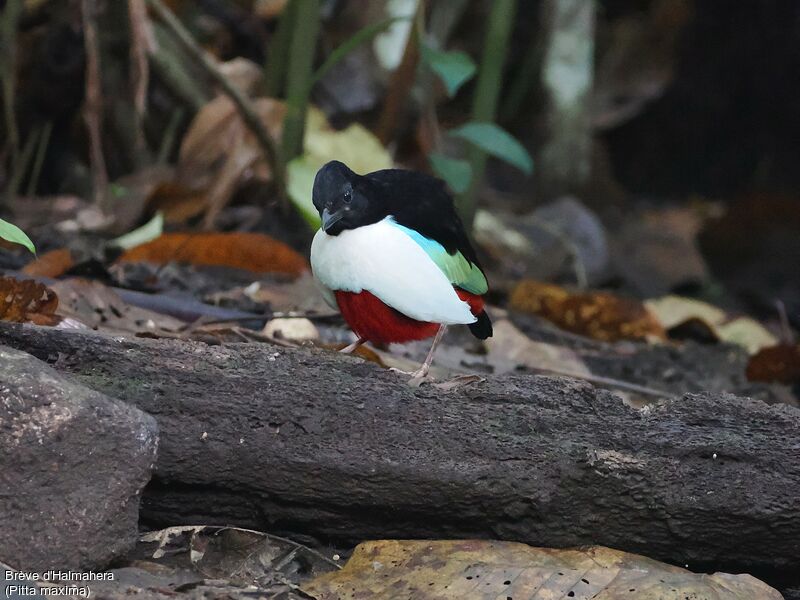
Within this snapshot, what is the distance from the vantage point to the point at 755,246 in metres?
8.97

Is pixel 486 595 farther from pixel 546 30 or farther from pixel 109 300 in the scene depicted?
pixel 546 30

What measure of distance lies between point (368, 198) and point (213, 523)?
0.84 meters

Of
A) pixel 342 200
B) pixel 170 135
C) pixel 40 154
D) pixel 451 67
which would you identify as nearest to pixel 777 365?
pixel 451 67

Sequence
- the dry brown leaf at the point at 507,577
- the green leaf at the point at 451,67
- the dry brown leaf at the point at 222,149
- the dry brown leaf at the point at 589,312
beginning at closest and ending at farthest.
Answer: the dry brown leaf at the point at 507,577 < the green leaf at the point at 451,67 < the dry brown leaf at the point at 589,312 < the dry brown leaf at the point at 222,149

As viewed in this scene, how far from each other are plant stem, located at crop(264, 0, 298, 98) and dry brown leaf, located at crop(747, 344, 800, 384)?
274 cm

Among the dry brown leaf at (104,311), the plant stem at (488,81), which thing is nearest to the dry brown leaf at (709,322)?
the plant stem at (488,81)

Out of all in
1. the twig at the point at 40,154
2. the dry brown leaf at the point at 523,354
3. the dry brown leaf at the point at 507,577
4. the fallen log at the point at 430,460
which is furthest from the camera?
the twig at the point at 40,154

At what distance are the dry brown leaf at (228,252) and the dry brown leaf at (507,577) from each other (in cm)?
226

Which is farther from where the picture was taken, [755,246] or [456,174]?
[755,246]

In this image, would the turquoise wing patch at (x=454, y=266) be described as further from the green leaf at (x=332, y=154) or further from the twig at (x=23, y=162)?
the twig at (x=23, y=162)

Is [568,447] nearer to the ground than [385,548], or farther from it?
farther from it

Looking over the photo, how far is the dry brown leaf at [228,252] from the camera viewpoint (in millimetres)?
4613

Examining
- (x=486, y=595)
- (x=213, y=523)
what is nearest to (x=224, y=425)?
(x=213, y=523)

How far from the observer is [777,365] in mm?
4695
